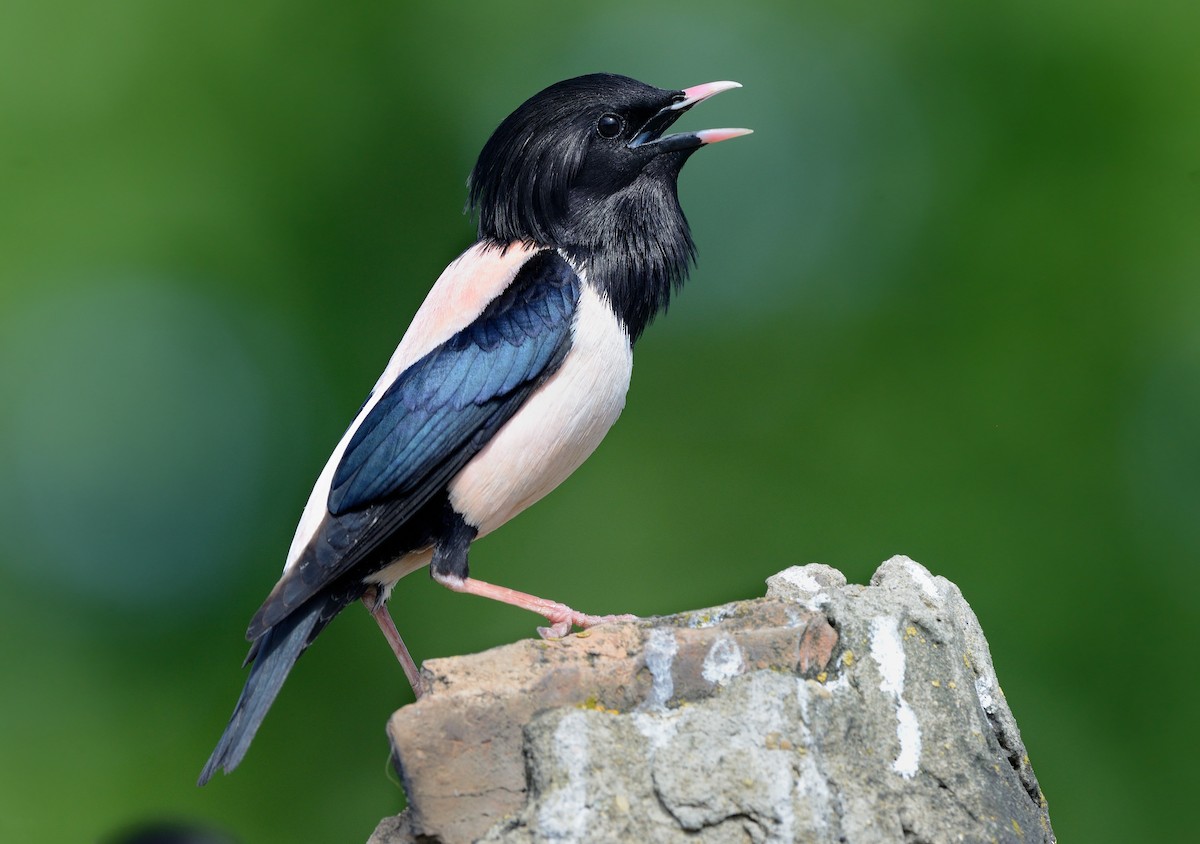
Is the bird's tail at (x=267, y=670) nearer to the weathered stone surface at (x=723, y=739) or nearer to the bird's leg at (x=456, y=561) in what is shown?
the bird's leg at (x=456, y=561)

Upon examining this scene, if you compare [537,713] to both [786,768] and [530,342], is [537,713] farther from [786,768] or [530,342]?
[530,342]

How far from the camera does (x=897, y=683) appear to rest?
11.6 ft

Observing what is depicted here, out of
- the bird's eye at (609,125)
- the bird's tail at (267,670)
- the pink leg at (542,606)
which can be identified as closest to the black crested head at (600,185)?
the bird's eye at (609,125)

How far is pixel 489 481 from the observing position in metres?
4.50

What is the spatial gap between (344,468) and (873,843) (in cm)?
215

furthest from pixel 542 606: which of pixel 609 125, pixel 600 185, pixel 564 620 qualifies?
pixel 609 125

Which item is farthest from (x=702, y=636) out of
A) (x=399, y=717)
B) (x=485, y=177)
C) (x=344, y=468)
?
(x=485, y=177)

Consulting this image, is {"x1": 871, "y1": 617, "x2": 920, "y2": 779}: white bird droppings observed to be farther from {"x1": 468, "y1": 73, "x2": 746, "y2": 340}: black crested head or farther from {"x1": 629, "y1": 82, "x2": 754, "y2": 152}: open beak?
{"x1": 629, "y1": 82, "x2": 754, "y2": 152}: open beak

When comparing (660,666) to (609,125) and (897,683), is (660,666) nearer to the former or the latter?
(897,683)

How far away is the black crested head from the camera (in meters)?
4.88

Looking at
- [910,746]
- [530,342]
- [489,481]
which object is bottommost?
[910,746]

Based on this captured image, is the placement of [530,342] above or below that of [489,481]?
above

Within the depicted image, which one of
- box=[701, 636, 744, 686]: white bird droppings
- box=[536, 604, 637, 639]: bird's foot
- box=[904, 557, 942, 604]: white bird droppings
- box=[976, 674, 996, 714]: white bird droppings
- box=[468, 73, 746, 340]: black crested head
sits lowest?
box=[976, 674, 996, 714]: white bird droppings

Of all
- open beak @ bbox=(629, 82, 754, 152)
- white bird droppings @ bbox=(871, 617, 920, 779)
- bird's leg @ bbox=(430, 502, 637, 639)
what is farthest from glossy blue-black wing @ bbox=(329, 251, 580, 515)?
white bird droppings @ bbox=(871, 617, 920, 779)
